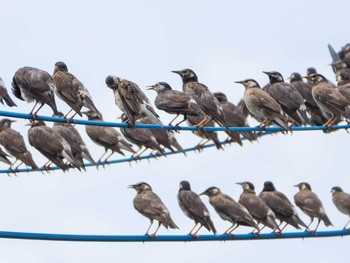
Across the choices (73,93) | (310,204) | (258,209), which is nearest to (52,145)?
(73,93)

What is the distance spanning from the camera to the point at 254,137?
85.8ft

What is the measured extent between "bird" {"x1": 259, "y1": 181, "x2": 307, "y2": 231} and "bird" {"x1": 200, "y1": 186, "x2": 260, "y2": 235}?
2.06 feet

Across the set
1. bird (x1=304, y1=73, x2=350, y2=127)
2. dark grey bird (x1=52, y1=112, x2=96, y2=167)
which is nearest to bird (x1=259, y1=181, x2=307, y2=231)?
bird (x1=304, y1=73, x2=350, y2=127)

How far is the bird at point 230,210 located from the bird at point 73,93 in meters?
2.70

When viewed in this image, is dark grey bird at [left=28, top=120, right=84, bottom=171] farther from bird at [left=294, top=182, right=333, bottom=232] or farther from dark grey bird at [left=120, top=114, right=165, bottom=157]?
bird at [left=294, top=182, right=333, bottom=232]

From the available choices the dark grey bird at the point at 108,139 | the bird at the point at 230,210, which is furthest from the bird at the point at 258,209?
the dark grey bird at the point at 108,139

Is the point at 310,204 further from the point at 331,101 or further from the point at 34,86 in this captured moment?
the point at 34,86

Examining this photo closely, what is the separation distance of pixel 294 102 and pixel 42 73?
13.7ft

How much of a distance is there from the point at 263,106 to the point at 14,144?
13.1 feet

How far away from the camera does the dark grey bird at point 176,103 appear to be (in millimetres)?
22156

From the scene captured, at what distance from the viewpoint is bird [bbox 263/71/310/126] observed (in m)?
23.3

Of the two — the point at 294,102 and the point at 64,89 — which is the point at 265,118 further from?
the point at 64,89

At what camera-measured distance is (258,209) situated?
75.7 ft

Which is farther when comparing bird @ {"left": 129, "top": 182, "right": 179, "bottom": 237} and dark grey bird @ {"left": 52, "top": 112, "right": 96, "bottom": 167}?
dark grey bird @ {"left": 52, "top": 112, "right": 96, "bottom": 167}
